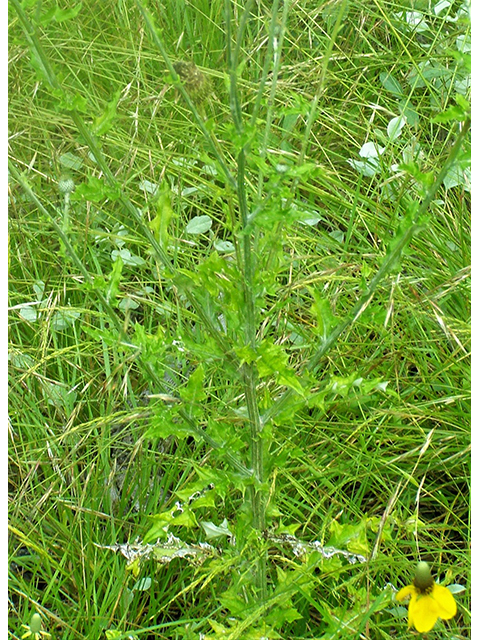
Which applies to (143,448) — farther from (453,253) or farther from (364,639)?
(453,253)

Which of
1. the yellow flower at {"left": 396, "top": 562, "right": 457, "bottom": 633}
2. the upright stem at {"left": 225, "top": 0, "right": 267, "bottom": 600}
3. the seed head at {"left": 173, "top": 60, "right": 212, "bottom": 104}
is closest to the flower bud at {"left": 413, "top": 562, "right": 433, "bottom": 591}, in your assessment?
the yellow flower at {"left": 396, "top": 562, "right": 457, "bottom": 633}

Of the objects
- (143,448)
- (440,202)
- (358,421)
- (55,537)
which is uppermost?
(440,202)

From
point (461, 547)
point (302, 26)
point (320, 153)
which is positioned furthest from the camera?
point (302, 26)

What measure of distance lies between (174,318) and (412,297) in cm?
52

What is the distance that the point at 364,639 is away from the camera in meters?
1.09

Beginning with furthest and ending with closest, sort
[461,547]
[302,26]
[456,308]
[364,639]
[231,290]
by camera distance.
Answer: [302,26]
[456,308]
[461,547]
[364,639]
[231,290]

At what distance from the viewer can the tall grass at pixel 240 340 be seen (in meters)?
0.94

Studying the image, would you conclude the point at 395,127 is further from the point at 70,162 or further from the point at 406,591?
the point at 406,591

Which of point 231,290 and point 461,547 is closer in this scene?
point 231,290

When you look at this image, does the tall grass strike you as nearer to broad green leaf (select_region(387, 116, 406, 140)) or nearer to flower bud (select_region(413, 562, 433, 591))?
broad green leaf (select_region(387, 116, 406, 140))

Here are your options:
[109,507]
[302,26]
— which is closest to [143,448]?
[109,507]

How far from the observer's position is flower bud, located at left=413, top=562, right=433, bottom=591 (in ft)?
3.00

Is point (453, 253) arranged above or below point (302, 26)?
below

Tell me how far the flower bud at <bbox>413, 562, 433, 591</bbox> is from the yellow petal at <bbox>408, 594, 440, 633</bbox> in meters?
0.02
